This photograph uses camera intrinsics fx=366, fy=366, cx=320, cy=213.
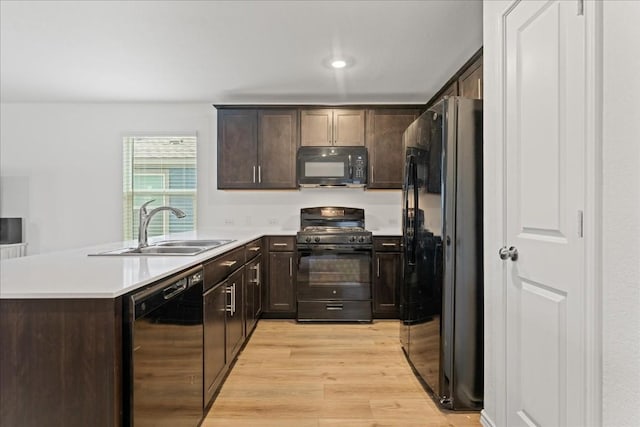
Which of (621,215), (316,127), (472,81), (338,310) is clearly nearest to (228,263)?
(338,310)

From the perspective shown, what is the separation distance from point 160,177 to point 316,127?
2.05 metres

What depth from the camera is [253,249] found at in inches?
136

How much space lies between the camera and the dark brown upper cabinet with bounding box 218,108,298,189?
14.0ft

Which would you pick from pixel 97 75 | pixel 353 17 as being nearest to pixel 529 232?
pixel 353 17

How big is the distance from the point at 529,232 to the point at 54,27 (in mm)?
3359

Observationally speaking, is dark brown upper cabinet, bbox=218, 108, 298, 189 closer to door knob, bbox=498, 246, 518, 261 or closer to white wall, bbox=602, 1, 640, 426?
door knob, bbox=498, 246, 518, 261

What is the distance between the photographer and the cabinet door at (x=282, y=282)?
3957mm

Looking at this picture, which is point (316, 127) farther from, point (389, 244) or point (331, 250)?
point (389, 244)

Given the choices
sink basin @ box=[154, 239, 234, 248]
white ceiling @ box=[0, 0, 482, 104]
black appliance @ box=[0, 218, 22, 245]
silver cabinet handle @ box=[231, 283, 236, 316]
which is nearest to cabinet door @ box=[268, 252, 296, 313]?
sink basin @ box=[154, 239, 234, 248]

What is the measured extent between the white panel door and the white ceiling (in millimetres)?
1013

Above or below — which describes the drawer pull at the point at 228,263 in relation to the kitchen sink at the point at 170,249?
below

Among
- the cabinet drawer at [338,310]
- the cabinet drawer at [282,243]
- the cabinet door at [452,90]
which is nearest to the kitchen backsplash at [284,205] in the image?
the cabinet drawer at [282,243]

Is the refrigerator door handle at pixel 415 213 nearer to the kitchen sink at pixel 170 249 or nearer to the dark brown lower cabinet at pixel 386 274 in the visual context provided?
the dark brown lower cabinet at pixel 386 274

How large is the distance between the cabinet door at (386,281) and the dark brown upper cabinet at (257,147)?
1340 mm
